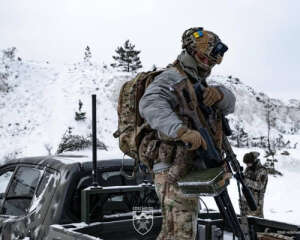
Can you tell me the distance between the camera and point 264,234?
118 inches

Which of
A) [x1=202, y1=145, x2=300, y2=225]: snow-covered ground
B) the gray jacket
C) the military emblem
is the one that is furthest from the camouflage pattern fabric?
the gray jacket

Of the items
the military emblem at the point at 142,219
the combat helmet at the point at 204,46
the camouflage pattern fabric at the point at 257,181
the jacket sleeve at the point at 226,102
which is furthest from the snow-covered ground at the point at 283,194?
the combat helmet at the point at 204,46

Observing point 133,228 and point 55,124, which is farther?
point 55,124

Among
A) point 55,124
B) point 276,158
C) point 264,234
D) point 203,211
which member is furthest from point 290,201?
point 55,124

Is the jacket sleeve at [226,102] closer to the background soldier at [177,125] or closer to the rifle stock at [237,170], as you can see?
the background soldier at [177,125]

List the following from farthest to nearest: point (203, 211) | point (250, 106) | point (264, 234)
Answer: point (250, 106), point (203, 211), point (264, 234)

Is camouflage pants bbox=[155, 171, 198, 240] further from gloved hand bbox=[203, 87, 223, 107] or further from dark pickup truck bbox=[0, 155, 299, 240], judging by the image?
dark pickup truck bbox=[0, 155, 299, 240]

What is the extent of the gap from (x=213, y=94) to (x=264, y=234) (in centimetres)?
119

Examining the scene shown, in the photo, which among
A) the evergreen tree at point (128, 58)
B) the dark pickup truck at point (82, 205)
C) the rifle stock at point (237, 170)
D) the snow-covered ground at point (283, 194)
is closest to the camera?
the rifle stock at point (237, 170)

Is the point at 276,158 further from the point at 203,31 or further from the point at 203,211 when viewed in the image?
the point at 203,31

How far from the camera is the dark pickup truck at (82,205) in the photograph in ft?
10.4

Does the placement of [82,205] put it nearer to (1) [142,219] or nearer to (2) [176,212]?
(1) [142,219]

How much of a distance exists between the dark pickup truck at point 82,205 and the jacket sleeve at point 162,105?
101 centimetres

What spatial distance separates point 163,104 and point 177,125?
0.51 feet
